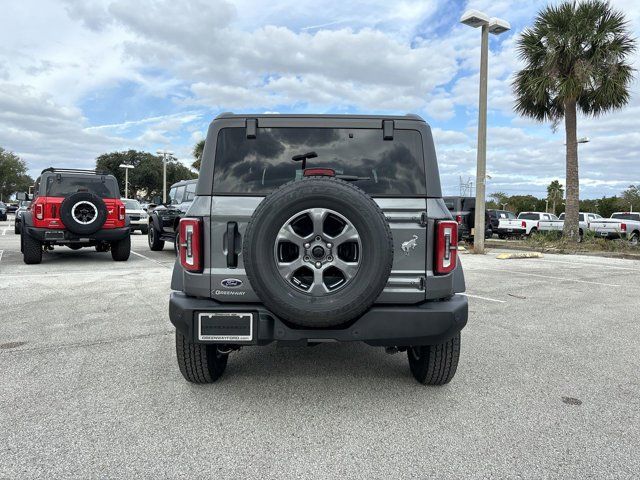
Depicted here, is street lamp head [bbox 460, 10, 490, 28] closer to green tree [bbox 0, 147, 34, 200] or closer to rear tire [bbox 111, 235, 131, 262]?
rear tire [bbox 111, 235, 131, 262]

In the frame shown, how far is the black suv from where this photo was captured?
11562mm

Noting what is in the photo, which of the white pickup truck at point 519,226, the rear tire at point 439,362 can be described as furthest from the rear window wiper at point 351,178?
the white pickup truck at point 519,226

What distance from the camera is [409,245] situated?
3109mm

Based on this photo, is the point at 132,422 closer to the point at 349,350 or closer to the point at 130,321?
the point at 349,350

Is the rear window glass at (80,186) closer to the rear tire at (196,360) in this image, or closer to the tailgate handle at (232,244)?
the rear tire at (196,360)

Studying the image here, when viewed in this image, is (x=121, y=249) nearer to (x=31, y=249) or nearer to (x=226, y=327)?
(x=31, y=249)

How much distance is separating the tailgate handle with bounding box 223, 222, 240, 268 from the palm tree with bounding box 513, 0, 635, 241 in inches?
717

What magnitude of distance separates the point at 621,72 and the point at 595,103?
130 centimetres

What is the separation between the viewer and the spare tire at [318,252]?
2.80 m

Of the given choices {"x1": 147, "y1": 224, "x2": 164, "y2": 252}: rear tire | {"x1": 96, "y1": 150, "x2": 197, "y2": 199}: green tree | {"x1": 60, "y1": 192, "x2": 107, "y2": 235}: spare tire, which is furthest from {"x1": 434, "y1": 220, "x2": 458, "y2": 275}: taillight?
{"x1": 96, "y1": 150, "x2": 197, "y2": 199}: green tree

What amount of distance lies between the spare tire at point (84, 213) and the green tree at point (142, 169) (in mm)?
55828

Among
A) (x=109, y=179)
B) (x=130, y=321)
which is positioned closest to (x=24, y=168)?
(x=109, y=179)

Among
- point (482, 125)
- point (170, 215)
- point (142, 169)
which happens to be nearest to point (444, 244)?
point (170, 215)

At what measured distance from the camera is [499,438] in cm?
280
